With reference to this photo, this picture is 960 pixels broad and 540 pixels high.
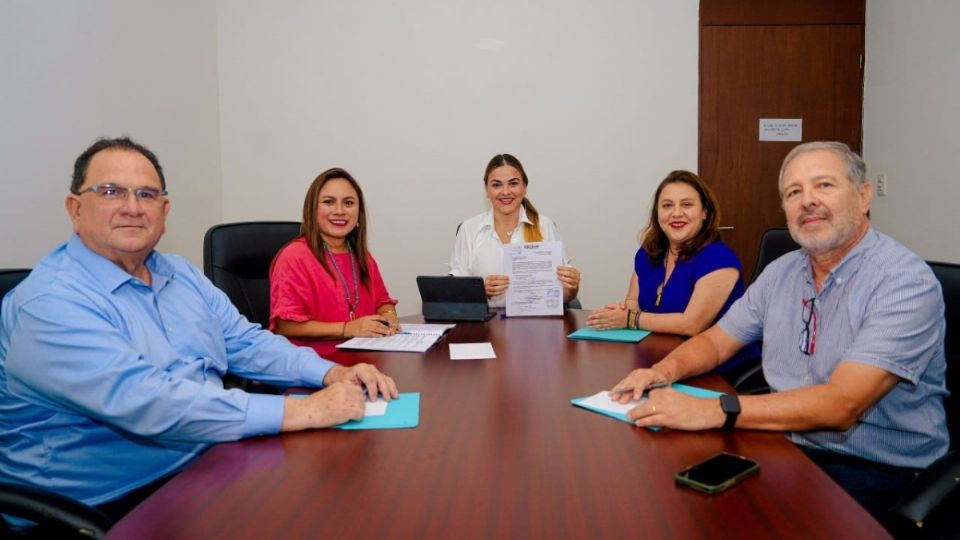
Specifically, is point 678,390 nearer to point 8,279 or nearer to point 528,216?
point 8,279

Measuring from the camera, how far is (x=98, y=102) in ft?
9.75

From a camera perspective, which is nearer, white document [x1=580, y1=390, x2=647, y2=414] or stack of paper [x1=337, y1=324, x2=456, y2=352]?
white document [x1=580, y1=390, x2=647, y2=414]

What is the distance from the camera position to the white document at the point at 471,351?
6.43ft

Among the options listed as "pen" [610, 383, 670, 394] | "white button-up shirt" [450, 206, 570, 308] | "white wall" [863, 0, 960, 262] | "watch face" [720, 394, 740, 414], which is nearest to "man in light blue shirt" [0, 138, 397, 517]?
"pen" [610, 383, 670, 394]

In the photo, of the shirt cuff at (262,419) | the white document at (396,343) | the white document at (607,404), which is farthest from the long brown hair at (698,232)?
the shirt cuff at (262,419)

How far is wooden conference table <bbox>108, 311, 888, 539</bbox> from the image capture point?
36.2 inches

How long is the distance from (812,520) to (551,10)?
393 cm

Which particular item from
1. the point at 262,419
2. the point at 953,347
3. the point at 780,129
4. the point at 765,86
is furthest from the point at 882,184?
the point at 262,419

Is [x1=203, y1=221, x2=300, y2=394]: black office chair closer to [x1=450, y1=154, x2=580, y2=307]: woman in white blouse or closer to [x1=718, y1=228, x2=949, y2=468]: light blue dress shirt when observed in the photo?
[x1=450, y1=154, x2=580, y2=307]: woman in white blouse

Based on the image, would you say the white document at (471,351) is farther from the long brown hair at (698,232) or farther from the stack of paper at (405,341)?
the long brown hair at (698,232)

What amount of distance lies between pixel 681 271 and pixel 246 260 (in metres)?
1.76

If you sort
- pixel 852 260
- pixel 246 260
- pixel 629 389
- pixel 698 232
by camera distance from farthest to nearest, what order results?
1. pixel 246 260
2. pixel 698 232
3. pixel 852 260
4. pixel 629 389

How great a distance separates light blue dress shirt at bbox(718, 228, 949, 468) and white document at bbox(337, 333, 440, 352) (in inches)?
42.8

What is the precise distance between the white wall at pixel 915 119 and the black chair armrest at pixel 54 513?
3.76 m
